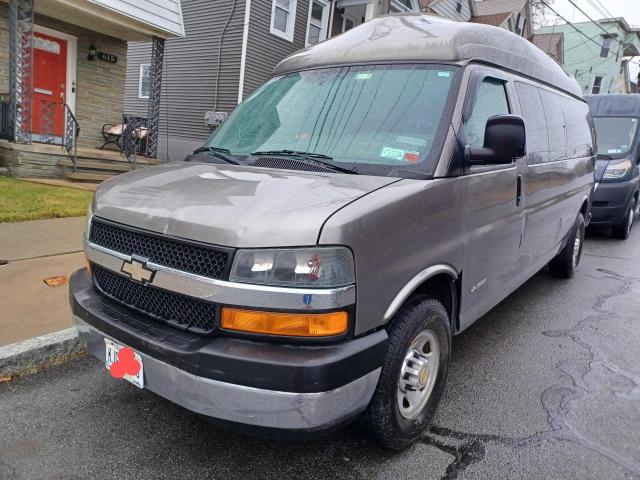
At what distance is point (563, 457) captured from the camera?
2604mm

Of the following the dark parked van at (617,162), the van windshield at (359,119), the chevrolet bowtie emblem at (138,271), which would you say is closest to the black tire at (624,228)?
the dark parked van at (617,162)

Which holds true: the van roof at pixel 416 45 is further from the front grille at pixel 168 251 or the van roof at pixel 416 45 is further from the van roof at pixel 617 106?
the van roof at pixel 617 106

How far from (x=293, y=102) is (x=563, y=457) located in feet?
8.62

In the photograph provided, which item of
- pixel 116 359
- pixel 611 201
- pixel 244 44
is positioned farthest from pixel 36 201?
pixel 611 201

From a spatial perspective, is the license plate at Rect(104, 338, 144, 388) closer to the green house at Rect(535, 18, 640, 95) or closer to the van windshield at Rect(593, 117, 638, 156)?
the van windshield at Rect(593, 117, 638, 156)

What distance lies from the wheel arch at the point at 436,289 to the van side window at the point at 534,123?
4.89 ft

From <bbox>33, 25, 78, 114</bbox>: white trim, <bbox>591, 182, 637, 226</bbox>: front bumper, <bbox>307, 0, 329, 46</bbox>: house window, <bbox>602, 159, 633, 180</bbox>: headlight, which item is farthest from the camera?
<bbox>307, 0, 329, 46</bbox>: house window

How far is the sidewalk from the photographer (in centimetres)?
357

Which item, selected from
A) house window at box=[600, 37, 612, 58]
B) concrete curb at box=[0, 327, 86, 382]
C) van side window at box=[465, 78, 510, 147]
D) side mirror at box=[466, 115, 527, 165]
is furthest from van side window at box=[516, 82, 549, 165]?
house window at box=[600, 37, 612, 58]

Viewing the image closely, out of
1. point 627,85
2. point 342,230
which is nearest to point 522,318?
point 342,230

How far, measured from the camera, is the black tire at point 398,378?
2.26 metres

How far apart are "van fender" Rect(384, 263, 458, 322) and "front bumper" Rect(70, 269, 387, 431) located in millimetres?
118

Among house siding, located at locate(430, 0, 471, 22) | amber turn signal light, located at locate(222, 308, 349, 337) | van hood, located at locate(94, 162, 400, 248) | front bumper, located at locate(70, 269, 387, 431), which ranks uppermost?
house siding, located at locate(430, 0, 471, 22)

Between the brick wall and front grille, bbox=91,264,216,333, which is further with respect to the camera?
the brick wall
